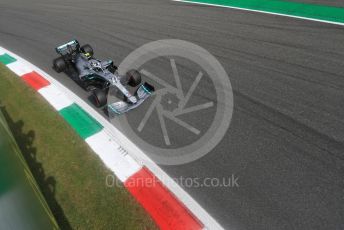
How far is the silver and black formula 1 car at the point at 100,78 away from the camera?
6891 millimetres

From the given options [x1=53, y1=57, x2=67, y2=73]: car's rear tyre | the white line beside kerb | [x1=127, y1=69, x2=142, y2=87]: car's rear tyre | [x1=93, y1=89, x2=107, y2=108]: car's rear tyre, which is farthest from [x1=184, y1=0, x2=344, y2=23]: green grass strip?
the white line beside kerb

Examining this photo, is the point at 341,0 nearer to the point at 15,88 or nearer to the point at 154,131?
the point at 154,131

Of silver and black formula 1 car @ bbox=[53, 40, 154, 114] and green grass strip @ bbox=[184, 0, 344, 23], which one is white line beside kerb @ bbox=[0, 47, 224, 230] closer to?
silver and black formula 1 car @ bbox=[53, 40, 154, 114]

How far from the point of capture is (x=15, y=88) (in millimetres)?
8594

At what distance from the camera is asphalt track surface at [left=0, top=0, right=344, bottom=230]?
448 cm

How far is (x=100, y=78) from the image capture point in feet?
25.2

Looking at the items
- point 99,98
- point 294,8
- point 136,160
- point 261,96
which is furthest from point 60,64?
point 294,8

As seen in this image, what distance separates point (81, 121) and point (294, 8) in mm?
7773

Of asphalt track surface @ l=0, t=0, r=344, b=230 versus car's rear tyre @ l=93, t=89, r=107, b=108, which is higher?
asphalt track surface @ l=0, t=0, r=344, b=230

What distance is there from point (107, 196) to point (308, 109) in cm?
415

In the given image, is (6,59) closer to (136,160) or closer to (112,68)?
(112,68)

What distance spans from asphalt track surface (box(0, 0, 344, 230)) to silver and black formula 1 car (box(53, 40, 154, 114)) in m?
0.33

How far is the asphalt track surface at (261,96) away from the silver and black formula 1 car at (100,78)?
1.09ft

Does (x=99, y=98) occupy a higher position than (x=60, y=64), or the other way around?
(x=99, y=98)
